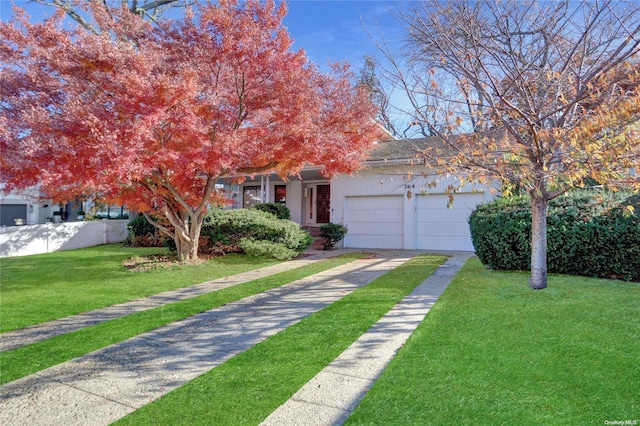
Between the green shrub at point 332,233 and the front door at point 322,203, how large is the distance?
3.50m

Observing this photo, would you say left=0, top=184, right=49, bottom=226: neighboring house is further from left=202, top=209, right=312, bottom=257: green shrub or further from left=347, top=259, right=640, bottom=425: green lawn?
left=347, top=259, right=640, bottom=425: green lawn

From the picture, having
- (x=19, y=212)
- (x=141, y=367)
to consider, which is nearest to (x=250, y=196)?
(x=141, y=367)

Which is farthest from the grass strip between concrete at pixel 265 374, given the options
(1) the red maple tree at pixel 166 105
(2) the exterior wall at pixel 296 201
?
(2) the exterior wall at pixel 296 201

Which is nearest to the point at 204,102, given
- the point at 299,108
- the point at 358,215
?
the point at 299,108

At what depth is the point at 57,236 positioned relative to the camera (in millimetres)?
14750

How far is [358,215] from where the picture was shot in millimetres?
14359

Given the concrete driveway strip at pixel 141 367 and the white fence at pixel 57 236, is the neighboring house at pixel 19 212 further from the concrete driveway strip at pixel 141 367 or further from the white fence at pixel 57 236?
the concrete driveway strip at pixel 141 367

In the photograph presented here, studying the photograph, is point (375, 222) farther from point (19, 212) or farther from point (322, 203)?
point (19, 212)

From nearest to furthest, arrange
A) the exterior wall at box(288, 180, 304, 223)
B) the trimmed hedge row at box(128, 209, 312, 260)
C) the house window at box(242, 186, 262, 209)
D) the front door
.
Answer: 1. the trimmed hedge row at box(128, 209, 312, 260)
2. the front door
3. the exterior wall at box(288, 180, 304, 223)
4. the house window at box(242, 186, 262, 209)

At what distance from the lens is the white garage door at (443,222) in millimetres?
12570

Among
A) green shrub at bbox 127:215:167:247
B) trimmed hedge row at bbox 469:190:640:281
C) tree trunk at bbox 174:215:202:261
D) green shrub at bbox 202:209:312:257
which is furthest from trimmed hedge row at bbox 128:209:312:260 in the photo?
trimmed hedge row at bbox 469:190:640:281

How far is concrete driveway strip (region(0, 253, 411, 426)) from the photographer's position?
2.87 m

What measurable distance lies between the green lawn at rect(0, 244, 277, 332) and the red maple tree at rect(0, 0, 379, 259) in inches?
69.1

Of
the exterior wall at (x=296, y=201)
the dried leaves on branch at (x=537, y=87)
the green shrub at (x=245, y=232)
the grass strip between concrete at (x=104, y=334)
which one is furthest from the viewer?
the exterior wall at (x=296, y=201)
